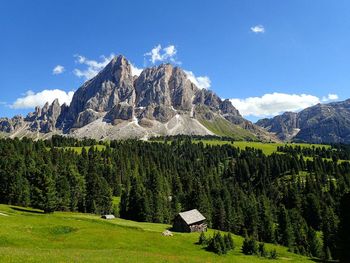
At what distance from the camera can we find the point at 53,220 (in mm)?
73500

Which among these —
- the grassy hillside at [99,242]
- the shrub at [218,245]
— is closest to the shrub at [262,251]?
the grassy hillside at [99,242]

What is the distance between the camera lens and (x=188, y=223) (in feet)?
297

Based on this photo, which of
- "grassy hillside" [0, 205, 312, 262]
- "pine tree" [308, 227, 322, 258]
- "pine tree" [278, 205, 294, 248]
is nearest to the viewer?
"grassy hillside" [0, 205, 312, 262]

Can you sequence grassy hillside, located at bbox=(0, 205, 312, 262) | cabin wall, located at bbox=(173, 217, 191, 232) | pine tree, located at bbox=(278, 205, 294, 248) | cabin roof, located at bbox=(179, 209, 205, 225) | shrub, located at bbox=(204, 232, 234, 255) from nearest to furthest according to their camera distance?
grassy hillside, located at bbox=(0, 205, 312, 262), shrub, located at bbox=(204, 232, 234, 255), cabin wall, located at bbox=(173, 217, 191, 232), cabin roof, located at bbox=(179, 209, 205, 225), pine tree, located at bbox=(278, 205, 294, 248)

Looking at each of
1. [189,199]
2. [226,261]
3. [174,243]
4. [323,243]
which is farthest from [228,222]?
[226,261]

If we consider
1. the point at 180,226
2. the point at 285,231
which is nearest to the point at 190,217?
the point at 180,226

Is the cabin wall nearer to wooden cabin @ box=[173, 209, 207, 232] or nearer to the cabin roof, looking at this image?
wooden cabin @ box=[173, 209, 207, 232]

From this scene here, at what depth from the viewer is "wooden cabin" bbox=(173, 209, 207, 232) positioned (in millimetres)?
91250

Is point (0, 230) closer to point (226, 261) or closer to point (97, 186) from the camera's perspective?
point (226, 261)

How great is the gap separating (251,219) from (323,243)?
2482 centimetres

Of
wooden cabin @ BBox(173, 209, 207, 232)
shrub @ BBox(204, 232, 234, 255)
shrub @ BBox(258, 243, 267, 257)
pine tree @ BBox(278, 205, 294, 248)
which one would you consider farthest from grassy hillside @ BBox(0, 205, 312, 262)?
pine tree @ BBox(278, 205, 294, 248)

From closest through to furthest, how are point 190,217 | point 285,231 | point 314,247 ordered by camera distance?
point 190,217, point 314,247, point 285,231

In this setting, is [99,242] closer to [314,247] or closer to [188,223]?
[188,223]

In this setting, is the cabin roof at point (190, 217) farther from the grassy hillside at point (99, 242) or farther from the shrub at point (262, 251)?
the shrub at point (262, 251)
